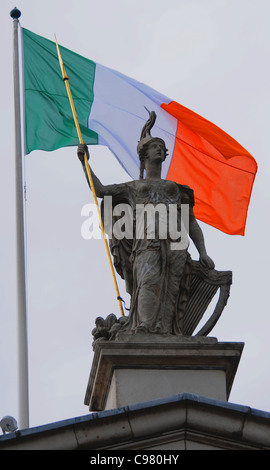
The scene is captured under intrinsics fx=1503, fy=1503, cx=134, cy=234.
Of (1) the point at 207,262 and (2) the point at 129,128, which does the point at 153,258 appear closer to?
(1) the point at 207,262

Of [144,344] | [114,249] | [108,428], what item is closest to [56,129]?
[114,249]

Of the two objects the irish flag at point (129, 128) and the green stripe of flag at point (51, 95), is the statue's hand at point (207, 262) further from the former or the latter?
the green stripe of flag at point (51, 95)

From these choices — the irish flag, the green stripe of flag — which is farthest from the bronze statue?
the green stripe of flag

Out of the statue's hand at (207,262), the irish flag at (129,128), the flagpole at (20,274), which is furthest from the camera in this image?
the irish flag at (129,128)

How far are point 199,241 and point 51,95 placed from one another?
8.03 meters

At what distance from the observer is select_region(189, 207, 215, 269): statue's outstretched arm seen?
83.1 ft

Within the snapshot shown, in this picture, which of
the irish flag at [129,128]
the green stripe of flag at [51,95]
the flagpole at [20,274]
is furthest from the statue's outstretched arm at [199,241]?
the green stripe of flag at [51,95]

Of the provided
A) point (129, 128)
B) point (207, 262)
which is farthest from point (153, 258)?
point (129, 128)

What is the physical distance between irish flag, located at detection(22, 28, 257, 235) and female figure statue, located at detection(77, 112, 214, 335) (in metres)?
4.82

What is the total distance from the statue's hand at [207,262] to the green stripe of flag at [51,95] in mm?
7013

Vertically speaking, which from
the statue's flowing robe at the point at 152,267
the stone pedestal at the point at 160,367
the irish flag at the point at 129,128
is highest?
the irish flag at the point at 129,128

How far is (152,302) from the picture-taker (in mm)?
24328

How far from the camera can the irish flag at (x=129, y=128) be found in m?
31.4
